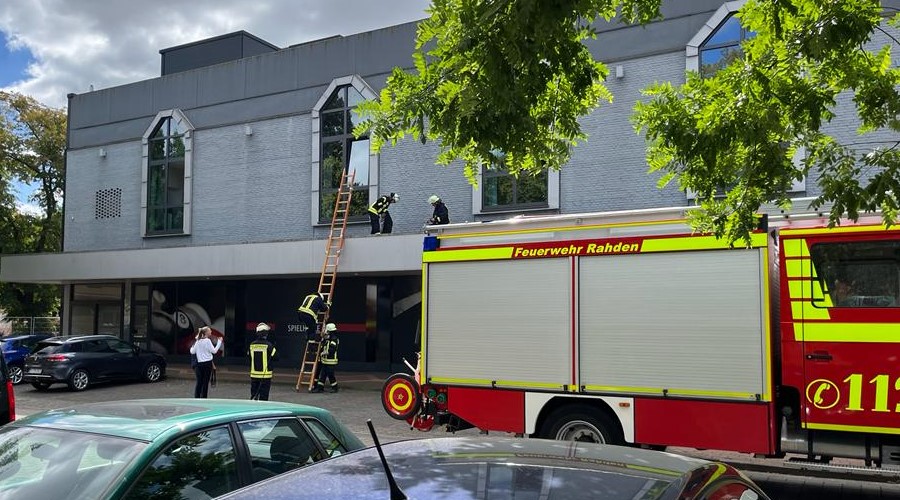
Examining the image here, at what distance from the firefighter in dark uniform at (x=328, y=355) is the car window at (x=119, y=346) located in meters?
6.23

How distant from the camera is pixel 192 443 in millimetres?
3715

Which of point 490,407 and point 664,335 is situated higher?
point 664,335

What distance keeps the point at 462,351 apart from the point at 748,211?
146 inches

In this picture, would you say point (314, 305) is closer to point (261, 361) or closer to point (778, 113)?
point (261, 361)

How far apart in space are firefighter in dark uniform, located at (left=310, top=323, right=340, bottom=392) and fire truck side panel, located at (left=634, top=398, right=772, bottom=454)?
10.2 m

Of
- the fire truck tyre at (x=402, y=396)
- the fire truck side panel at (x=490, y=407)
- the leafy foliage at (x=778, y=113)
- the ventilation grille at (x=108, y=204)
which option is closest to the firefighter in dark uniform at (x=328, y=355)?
the fire truck tyre at (x=402, y=396)

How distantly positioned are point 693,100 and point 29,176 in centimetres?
3672

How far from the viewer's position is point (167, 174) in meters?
24.6

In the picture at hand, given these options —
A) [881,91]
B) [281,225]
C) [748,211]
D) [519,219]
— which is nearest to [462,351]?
[519,219]

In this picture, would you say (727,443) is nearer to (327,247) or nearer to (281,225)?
(327,247)

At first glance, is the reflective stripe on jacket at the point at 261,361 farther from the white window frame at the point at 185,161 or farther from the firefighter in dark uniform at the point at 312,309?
the white window frame at the point at 185,161

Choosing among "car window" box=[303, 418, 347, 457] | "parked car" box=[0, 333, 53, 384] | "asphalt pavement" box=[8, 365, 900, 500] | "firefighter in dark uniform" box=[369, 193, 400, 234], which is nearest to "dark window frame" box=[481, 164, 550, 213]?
"firefighter in dark uniform" box=[369, 193, 400, 234]

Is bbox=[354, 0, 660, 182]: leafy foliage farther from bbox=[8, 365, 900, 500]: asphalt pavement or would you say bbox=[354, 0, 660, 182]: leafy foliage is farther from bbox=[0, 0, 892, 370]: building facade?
bbox=[0, 0, 892, 370]: building facade

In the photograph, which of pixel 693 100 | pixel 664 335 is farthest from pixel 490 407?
pixel 693 100
